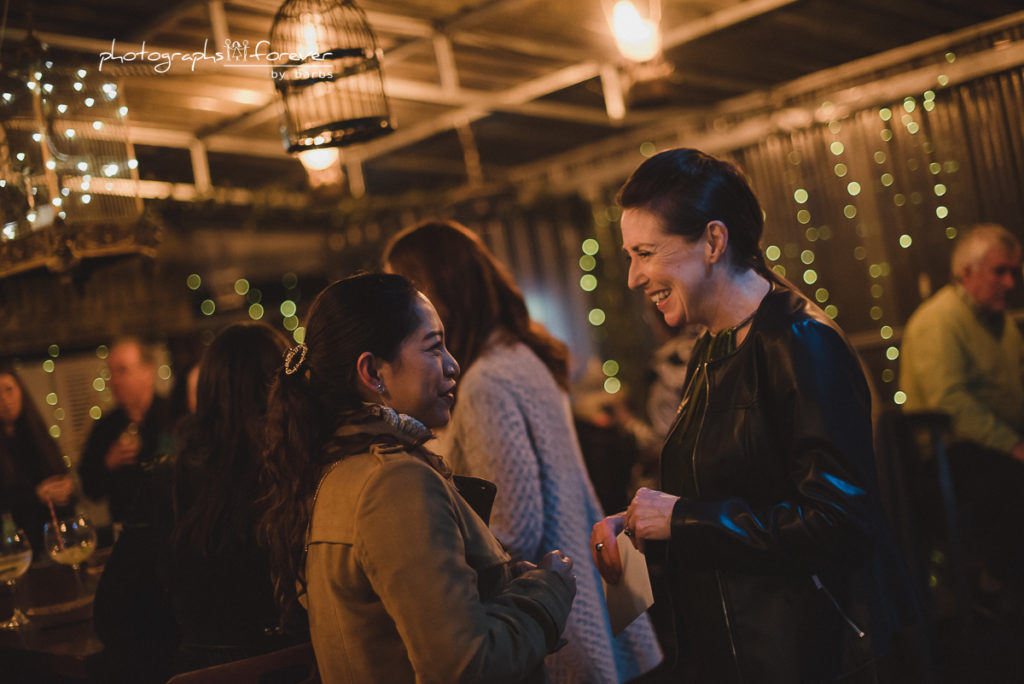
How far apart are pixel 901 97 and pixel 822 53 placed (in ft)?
3.67

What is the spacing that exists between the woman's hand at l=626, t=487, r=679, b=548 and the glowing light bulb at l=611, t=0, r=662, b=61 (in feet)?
11.1

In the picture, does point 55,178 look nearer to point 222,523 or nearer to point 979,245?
point 222,523

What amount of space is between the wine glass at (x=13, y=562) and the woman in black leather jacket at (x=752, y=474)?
6.43 ft

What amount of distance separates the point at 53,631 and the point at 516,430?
155cm

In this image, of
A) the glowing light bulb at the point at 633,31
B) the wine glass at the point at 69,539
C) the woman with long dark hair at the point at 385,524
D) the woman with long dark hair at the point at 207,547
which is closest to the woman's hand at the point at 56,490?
the wine glass at the point at 69,539

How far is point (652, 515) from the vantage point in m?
1.68

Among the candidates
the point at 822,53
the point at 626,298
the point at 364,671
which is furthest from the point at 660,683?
the point at 822,53

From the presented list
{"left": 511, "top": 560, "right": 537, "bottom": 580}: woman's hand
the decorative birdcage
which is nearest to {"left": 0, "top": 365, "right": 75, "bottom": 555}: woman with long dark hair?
the decorative birdcage

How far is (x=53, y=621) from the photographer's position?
2594 mm

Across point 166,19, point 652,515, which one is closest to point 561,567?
point 652,515

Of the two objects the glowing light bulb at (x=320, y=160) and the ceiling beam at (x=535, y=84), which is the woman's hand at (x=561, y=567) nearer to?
the ceiling beam at (x=535, y=84)

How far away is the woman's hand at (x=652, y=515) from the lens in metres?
1.67

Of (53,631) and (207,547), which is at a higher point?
(207,547)

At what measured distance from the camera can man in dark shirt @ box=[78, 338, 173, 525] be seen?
4.52 m
